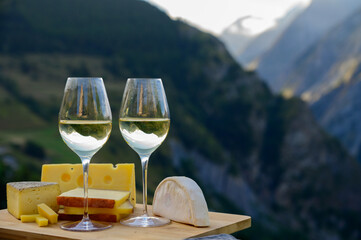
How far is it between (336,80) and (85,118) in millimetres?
110104

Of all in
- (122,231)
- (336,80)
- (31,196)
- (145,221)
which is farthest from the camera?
(336,80)

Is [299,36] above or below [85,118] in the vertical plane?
above

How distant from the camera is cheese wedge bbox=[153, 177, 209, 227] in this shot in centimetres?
208

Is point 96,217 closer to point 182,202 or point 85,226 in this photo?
point 85,226

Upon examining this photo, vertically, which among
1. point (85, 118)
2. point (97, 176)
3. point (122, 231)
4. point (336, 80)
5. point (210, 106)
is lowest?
point (122, 231)

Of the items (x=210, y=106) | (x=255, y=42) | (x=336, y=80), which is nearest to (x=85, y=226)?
(x=210, y=106)

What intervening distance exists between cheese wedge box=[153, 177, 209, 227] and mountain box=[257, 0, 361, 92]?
117015 mm

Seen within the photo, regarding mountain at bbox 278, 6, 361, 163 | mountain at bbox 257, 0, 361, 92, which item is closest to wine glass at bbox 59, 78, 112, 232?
mountain at bbox 278, 6, 361, 163

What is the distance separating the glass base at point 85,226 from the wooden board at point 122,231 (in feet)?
0.09

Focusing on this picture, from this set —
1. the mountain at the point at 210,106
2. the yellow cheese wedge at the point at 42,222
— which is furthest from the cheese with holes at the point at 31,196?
the mountain at the point at 210,106

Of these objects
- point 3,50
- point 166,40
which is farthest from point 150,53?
point 3,50

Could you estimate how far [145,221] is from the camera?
2115mm

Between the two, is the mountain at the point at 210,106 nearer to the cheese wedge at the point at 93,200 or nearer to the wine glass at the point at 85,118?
the cheese wedge at the point at 93,200

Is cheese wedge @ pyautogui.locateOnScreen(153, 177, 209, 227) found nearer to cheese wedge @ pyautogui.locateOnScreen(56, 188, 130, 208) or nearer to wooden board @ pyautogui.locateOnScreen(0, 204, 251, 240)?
wooden board @ pyautogui.locateOnScreen(0, 204, 251, 240)
